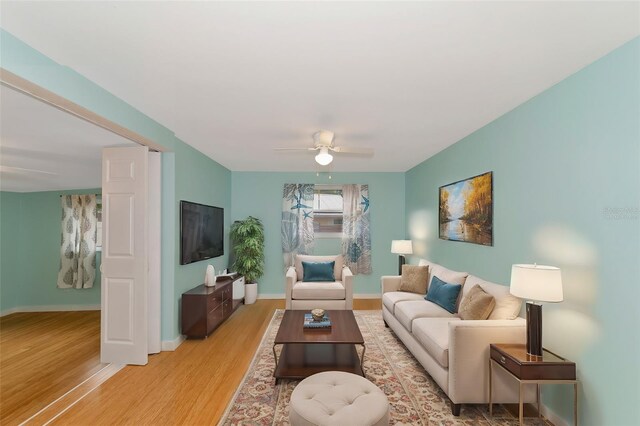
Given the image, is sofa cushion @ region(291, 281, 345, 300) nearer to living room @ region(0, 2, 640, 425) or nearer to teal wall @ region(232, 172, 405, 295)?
living room @ region(0, 2, 640, 425)

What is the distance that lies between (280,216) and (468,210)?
3.68 meters

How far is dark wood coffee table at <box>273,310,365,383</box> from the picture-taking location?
288cm

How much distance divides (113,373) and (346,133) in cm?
362

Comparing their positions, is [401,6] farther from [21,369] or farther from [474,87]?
[21,369]

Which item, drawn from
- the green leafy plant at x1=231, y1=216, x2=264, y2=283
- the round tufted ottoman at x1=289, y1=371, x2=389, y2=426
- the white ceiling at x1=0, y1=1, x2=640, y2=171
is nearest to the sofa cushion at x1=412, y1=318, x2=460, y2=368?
the round tufted ottoman at x1=289, y1=371, x2=389, y2=426

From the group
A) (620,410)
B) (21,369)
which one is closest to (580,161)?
(620,410)

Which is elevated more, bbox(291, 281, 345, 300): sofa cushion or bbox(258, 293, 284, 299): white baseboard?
bbox(291, 281, 345, 300): sofa cushion

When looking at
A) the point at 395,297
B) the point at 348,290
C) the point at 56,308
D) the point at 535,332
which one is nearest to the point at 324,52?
the point at 535,332

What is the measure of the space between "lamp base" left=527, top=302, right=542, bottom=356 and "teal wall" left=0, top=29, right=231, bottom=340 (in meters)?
3.70

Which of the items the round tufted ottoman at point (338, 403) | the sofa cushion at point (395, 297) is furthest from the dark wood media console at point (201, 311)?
the sofa cushion at point (395, 297)

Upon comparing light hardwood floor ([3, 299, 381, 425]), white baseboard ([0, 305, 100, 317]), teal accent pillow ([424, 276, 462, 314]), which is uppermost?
teal accent pillow ([424, 276, 462, 314])

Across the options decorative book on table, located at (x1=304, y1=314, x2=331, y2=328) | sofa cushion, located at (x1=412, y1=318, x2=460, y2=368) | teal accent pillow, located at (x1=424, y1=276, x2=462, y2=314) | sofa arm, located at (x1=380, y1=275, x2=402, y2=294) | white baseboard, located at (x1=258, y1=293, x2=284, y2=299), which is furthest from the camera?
white baseboard, located at (x1=258, y1=293, x2=284, y2=299)

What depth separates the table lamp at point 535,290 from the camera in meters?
2.07

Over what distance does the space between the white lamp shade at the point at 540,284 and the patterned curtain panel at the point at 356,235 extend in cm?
406
